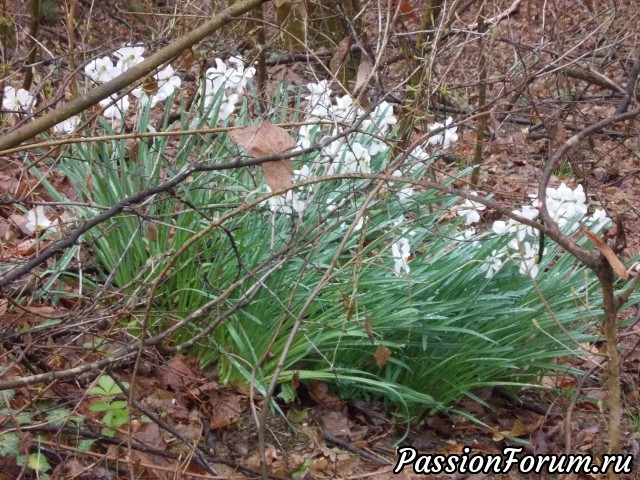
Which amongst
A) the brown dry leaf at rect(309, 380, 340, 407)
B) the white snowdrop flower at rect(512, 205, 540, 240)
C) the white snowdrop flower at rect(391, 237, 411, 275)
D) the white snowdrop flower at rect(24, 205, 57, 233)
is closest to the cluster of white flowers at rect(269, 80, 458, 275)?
the white snowdrop flower at rect(391, 237, 411, 275)

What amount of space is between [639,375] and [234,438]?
206 centimetres

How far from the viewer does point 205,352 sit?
2693mm

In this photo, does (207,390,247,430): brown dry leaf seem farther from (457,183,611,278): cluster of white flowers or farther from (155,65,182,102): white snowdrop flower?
(155,65,182,102): white snowdrop flower

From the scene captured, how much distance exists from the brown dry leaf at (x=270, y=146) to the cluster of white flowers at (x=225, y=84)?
42.5 inches

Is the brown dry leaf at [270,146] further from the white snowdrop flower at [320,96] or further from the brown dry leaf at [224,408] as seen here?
the white snowdrop flower at [320,96]

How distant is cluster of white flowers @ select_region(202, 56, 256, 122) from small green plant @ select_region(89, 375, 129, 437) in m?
1.20

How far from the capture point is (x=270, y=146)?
6.22 feet

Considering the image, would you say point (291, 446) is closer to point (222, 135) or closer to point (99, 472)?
point (99, 472)

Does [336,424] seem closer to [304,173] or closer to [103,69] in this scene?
[304,173]

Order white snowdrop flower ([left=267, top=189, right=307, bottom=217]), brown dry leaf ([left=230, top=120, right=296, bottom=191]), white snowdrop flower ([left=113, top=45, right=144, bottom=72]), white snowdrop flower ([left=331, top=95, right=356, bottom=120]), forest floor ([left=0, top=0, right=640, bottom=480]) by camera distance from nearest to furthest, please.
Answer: brown dry leaf ([left=230, top=120, right=296, bottom=191]) → forest floor ([left=0, top=0, right=640, bottom=480]) → white snowdrop flower ([left=267, top=189, right=307, bottom=217]) → white snowdrop flower ([left=113, top=45, right=144, bottom=72]) → white snowdrop flower ([left=331, top=95, right=356, bottom=120])

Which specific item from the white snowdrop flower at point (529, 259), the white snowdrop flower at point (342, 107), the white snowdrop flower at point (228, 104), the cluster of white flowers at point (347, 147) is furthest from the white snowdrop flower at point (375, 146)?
the white snowdrop flower at point (529, 259)

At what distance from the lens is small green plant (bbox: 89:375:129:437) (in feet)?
7.29

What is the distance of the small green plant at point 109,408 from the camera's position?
7.29 feet

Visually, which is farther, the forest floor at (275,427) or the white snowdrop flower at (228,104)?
the white snowdrop flower at (228,104)
